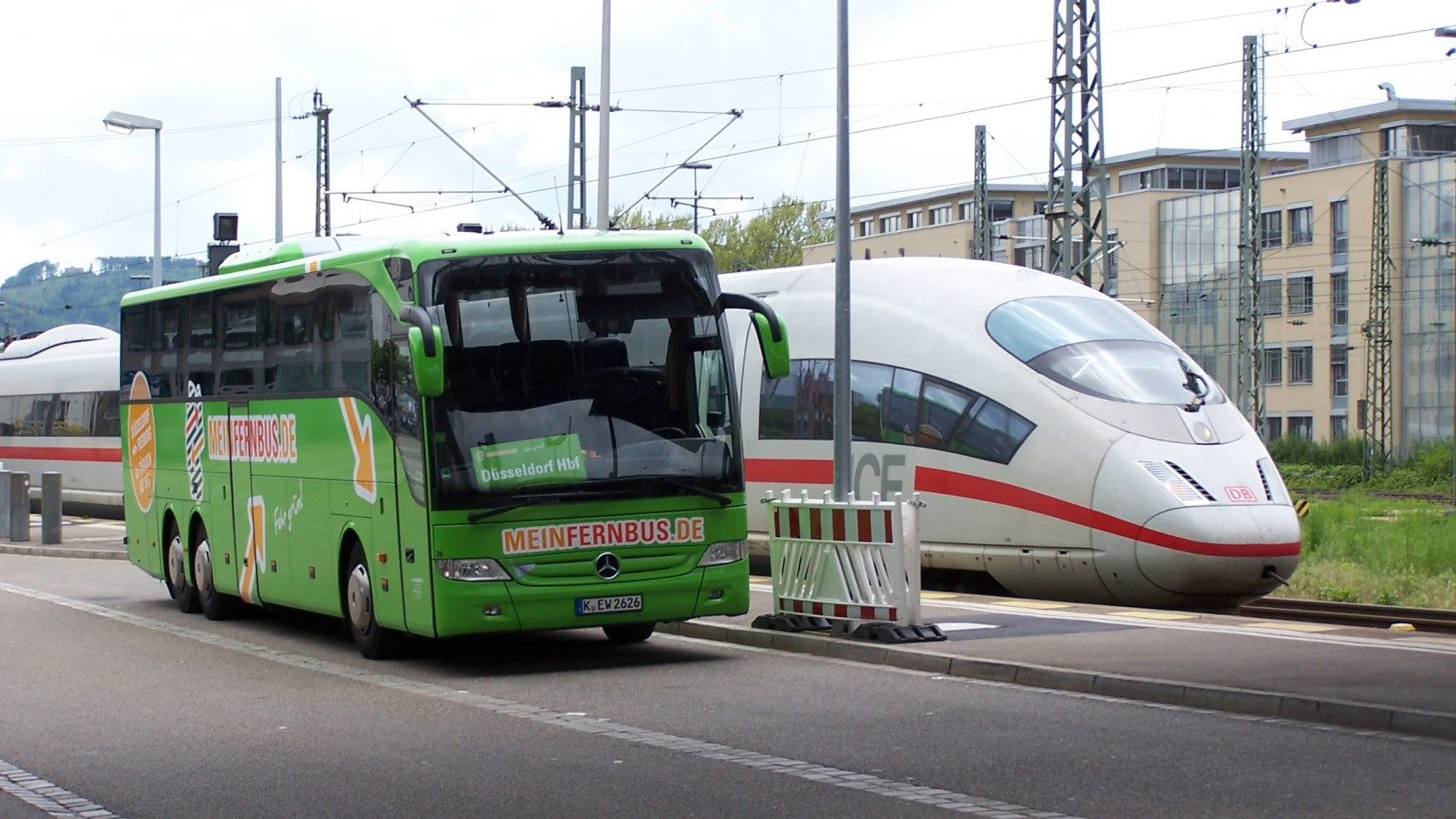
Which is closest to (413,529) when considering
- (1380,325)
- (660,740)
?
(660,740)

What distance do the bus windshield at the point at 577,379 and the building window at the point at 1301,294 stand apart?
60804 mm

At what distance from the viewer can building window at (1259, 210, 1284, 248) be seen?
237ft

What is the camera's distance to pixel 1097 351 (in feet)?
58.5

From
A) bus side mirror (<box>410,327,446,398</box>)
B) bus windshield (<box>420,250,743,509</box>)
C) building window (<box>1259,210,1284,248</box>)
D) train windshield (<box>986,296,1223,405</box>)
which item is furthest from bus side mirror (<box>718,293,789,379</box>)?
building window (<box>1259,210,1284,248</box>)

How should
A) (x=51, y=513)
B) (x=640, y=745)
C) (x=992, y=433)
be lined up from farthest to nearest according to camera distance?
1. (x=51, y=513)
2. (x=992, y=433)
3. (x=640, y=745)

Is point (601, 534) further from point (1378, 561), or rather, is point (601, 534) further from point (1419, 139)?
point (1419, 139)

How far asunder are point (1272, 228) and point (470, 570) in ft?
212

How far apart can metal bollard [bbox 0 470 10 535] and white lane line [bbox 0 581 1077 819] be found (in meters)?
15.9

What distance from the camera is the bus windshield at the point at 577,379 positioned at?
12.7 metres

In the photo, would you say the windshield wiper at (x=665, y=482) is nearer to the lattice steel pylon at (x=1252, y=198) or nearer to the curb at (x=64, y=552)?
the curb at (x=64, y=552)

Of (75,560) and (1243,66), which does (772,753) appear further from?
(1243,66)

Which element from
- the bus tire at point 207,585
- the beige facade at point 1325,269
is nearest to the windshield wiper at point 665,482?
the bus tire at point 207,585

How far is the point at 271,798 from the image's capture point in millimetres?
8477

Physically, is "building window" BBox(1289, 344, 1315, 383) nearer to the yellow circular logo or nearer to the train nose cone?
the train nose cone
